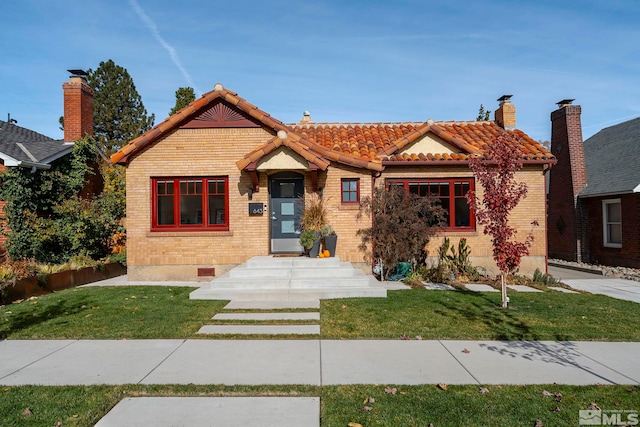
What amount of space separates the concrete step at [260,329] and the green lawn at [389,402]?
89.0 inches

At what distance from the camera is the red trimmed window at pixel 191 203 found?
1270 centimetres

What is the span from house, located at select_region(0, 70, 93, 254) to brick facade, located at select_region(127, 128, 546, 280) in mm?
3901

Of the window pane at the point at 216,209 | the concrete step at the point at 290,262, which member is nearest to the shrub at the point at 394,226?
the concrete step at the point at 290,262

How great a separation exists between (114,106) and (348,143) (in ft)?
92.2

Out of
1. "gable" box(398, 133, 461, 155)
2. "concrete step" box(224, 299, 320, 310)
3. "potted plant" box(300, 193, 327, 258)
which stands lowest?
"concrete step" box(224, 299, 320, 310)

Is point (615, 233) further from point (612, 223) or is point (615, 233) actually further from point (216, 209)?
point (216, 209)

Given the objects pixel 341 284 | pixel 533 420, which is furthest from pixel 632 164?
pixel 533 420

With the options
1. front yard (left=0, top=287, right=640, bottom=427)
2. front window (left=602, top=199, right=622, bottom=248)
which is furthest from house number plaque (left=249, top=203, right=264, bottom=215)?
front window (left=602, top=199, right=622, bottom=248)

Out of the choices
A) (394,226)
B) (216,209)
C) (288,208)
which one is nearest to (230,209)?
(216,209)

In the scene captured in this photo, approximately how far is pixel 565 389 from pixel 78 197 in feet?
51.8

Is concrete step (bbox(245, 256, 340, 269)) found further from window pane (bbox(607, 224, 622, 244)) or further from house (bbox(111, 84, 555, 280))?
window pane (bbox(607, 224, 622, 244))

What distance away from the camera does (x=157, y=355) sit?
578cm

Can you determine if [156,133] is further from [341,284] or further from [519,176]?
[519,176]

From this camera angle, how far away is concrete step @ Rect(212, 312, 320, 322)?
7.82m
